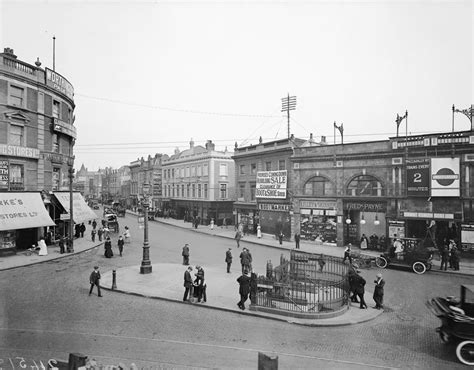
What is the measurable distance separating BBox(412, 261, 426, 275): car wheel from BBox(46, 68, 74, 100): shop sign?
30095 millimetres

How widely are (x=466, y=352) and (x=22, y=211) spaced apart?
25956mm

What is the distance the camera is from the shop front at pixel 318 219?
2994cm

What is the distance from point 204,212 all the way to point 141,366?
41285 mm

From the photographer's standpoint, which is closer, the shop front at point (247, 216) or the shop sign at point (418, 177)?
the shop sign at point (418, 177)

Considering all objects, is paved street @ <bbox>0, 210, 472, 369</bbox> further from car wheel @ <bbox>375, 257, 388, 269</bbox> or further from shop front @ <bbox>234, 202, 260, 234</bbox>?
shop front @ <bbox>234, 202, 260, 234</bbox>

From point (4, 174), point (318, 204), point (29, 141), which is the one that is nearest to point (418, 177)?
point (318, 204)

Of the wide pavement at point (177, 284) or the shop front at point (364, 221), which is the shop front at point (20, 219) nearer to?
the wide pavement at point (177, 284)

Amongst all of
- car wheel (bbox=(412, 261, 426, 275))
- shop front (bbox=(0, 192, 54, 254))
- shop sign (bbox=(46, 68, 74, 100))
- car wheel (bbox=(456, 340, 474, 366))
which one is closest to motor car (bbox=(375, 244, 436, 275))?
car wheel (bbox=(412, 261, 426, 275))

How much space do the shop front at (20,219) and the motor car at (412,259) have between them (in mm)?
23441

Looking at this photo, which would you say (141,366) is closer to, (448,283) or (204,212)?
(448,283)

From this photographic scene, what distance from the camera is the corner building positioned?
2324 centimetres

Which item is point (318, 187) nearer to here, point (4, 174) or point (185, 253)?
point (185, 253)

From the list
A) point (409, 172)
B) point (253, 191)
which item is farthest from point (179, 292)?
point (253, 191)

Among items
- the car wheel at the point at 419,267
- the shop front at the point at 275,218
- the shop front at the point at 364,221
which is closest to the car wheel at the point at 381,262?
the car wheel at the point at 419,267
